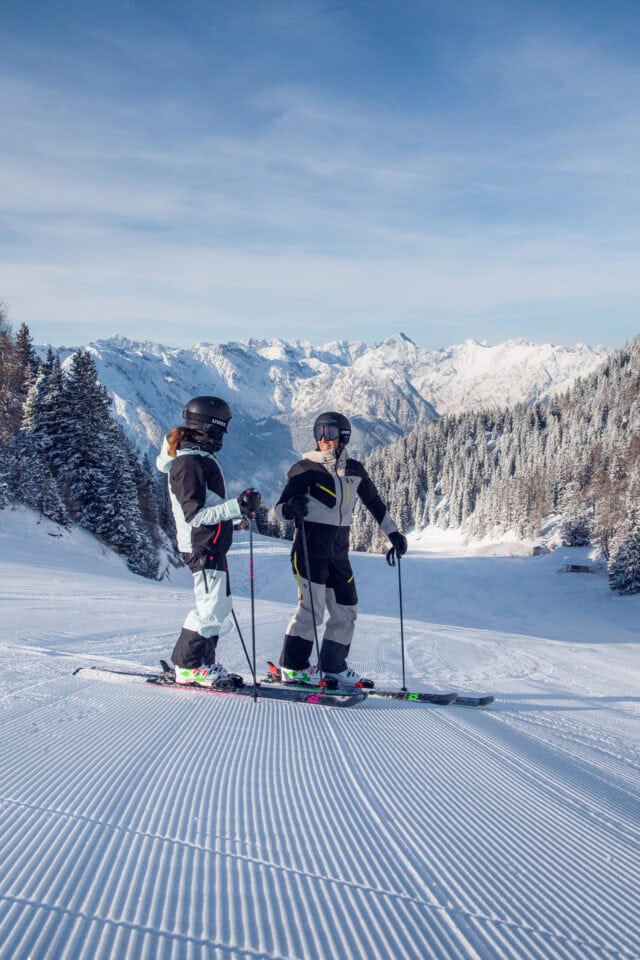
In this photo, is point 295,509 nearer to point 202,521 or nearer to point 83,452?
point 202,521

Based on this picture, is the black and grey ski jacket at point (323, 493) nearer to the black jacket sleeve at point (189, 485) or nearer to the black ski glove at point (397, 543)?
the black ski glove at point (397, 543)

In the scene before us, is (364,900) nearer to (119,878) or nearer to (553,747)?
(119,878)

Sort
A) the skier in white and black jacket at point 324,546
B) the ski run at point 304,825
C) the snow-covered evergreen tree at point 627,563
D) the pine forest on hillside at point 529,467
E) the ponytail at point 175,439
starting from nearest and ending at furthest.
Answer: the ski run at point 304,825 → the ponytail at point 175,439 → the skier in white and black jacket at point 324,546 → the snow-covered evergreen tree at point 627,563 → the pine forest on hillside at point 529,467

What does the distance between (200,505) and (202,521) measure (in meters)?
0.15

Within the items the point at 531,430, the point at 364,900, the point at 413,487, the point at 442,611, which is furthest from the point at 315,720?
the point at 531,430

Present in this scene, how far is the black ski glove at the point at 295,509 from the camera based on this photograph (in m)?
5.39

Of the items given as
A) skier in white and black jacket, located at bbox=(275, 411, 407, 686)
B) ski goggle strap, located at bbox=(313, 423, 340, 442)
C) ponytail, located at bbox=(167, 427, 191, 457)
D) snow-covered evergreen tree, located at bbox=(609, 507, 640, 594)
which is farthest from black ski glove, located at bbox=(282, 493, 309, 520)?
snow-covered evergreen tree, located at bbox=(609, 507, 640, 594)

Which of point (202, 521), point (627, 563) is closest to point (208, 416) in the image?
point (202, 521)

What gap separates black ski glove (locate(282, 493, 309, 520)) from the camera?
5.39 metres

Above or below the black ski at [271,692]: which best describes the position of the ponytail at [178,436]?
above

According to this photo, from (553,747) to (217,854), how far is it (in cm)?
311

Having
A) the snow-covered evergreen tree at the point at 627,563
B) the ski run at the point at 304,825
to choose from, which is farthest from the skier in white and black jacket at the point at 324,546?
the snow-covered evergreen tree at the point at 627,563

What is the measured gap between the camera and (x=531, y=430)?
11494cm

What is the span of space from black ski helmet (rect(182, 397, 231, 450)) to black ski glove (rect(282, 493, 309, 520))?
89 cm
